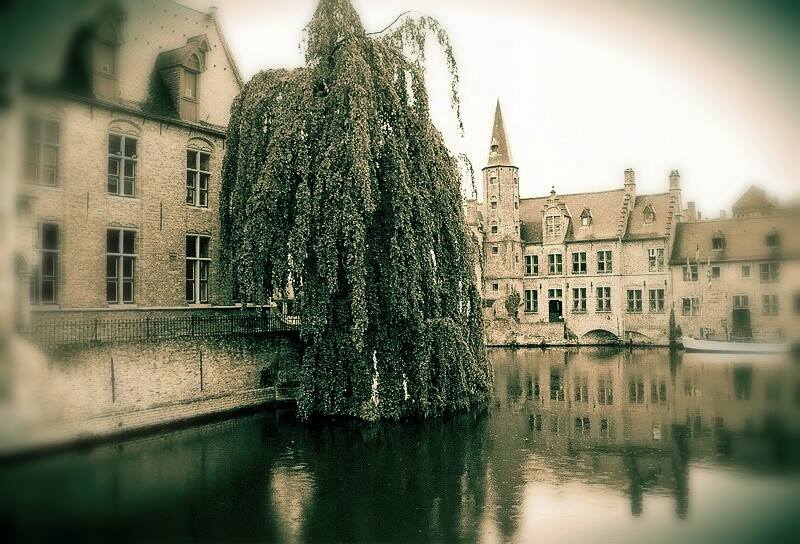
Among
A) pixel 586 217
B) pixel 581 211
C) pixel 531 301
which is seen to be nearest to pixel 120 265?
pixel 531 301

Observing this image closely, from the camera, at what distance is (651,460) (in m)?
10.3

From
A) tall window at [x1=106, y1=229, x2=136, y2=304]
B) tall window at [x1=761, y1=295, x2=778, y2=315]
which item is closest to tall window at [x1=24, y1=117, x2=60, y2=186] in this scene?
tall window at [x1=106, y1=229, x2=136, y2=304]

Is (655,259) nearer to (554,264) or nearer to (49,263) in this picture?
(554,264)

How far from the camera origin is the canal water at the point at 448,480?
6742 mm

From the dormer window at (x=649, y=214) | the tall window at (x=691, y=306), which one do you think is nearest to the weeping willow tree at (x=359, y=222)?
the tall window at (x=691, y=306)

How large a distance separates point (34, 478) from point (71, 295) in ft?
18.9

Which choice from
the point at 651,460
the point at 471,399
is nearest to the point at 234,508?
the point at 651,460

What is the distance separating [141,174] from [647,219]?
3009cm

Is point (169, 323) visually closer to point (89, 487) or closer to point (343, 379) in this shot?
point (343, 379)

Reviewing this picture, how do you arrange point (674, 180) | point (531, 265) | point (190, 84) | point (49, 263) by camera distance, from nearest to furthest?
point (49, 263) → point (190, 84) → point (674, 180) → point (531, 265)

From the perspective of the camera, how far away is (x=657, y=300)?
3453 cm

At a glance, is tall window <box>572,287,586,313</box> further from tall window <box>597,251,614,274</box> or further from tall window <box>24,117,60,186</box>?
tall window <box>24,117,60,186</box>

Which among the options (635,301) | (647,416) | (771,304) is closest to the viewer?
(771,304)

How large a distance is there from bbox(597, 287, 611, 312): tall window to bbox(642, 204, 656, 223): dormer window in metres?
Result: 4.75
